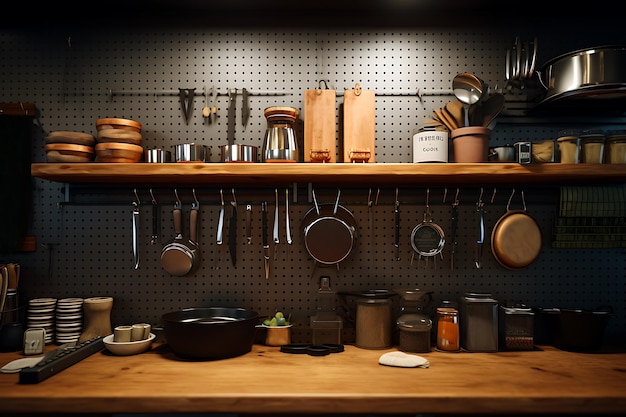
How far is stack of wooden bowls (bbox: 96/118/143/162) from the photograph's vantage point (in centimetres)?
177

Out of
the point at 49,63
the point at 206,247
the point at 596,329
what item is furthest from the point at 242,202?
the point at 596,329

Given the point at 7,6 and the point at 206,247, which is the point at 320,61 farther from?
the point at 7,6

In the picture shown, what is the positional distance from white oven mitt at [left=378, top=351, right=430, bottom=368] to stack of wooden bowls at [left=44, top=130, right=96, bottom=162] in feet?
4.60

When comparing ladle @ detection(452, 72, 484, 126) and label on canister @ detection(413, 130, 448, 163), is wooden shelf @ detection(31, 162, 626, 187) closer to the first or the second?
label on canister @ detection(413, 130, 448, 163)

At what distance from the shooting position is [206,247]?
199 cm

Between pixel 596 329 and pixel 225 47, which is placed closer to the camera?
pixel 596 329

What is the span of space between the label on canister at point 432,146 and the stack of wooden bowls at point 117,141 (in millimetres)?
1153

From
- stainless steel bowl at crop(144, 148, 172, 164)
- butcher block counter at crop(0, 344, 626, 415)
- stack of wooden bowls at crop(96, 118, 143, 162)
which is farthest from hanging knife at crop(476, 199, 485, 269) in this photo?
stack of wooden bowls at crop(96, 118, 143, 162)

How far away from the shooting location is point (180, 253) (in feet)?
6.32

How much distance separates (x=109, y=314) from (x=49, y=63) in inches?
45.8

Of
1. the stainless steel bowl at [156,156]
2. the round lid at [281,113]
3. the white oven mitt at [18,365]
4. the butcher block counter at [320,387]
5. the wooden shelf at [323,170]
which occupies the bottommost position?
the butcher block counter at [320,387]

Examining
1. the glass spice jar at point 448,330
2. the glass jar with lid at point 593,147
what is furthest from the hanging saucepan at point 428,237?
the glass jar with lid at point 593,147

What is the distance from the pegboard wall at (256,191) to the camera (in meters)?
1.98

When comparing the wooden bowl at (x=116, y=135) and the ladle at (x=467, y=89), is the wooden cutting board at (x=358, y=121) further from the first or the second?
the wooden bowl at (x=116, y=135)
